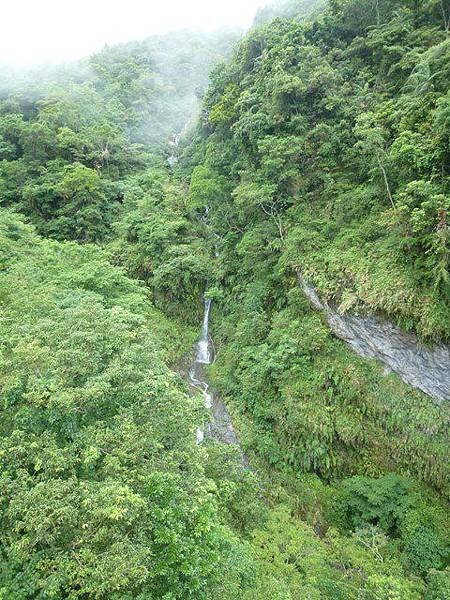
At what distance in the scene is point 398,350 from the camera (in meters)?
12.7

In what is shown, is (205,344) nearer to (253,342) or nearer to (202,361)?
(202,361)

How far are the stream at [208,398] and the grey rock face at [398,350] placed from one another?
20.9 ft

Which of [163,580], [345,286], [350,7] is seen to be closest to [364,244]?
[345,286]

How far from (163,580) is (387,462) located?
9272mm

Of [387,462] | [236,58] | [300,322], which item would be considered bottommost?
[387,462]

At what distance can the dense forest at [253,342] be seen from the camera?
21.2ft

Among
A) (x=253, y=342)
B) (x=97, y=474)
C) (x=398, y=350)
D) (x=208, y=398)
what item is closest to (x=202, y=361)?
(x=208, y=398)

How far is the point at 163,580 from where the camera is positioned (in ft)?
20.6

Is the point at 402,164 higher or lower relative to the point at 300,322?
higher

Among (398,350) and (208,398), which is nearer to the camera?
(398,350)

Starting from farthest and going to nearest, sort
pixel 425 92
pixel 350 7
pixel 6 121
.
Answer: pixel 6 121 < pixel 350 7 < pixel 425 92

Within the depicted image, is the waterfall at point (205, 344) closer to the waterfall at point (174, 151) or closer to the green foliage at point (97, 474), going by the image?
the green foliage at point (97, 474)

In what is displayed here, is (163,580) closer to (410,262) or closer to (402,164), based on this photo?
(410,262)

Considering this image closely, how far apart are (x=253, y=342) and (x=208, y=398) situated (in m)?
3.80
